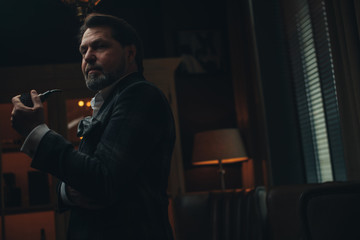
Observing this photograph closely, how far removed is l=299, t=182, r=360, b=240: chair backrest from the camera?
1.54 meters

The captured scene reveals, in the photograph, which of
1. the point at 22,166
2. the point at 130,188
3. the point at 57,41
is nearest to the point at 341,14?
the point at 130,188


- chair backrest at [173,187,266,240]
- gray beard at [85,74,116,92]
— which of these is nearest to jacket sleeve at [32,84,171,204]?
gray beard at [85,74,116,92]

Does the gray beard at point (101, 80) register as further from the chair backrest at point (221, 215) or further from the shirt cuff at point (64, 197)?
the chair backrest at point (221, 215)

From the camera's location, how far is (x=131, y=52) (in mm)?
1104

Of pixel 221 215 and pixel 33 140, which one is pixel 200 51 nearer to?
pixel 221 215

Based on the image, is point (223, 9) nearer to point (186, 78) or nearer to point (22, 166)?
point (186, 78)

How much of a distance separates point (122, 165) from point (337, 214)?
3.37 ft

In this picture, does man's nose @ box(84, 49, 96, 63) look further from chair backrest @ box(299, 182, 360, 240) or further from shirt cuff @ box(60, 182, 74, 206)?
chair backrest @ box(299, 182, 360, 240)

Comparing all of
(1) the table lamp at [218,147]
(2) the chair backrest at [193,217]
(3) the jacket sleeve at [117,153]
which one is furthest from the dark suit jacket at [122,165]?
(1) the table lamp at [218,147]

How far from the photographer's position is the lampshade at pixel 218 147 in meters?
3.24

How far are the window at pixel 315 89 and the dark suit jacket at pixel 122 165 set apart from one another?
1.89 metres

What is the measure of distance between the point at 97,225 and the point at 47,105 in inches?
96.3

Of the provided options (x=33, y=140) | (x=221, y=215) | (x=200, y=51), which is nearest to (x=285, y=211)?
(x=221, y=215)

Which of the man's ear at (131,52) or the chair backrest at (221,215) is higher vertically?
the man's ear at (131,52)
